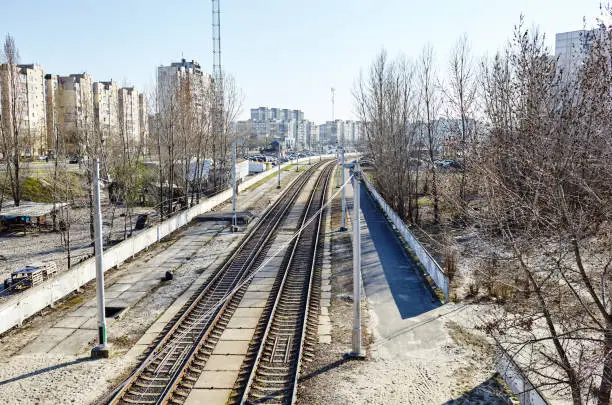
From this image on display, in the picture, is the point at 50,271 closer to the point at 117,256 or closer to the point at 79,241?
the point at 117,256

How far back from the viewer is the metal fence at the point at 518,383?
8.99 metres

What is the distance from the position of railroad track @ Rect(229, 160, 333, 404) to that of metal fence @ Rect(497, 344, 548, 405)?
4.17 metres

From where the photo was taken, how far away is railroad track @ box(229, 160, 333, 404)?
1067 cm

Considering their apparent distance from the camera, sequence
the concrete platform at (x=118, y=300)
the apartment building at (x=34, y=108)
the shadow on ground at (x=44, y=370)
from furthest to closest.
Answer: the apartment building at (x=34, y=108)
the concrete platform at (x=118, y=300)
the shadow on ground at (x=44, y=370)

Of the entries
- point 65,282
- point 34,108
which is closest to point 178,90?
point 65,282

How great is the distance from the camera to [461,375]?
11.5 metres

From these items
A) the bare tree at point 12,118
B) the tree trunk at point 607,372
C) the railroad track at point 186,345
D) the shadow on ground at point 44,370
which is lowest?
the shadow on ground at point 44,370

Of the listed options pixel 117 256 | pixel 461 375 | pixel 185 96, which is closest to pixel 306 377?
pixel 461 375

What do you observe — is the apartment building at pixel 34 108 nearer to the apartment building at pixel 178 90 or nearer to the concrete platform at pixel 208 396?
the apartment building at pixel 178 90

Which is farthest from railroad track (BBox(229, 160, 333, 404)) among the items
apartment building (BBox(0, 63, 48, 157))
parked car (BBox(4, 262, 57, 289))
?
apartment building (BBox(0, 63, 48, 157))

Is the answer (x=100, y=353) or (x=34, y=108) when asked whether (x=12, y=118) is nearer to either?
(x=100, y=353)

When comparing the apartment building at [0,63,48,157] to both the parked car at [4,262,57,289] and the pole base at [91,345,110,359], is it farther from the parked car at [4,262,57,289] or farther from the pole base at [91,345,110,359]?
the pole base at [91,345,110,359]

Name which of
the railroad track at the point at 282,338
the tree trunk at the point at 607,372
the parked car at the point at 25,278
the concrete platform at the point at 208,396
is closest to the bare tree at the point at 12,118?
the parked car at the point at 25,278

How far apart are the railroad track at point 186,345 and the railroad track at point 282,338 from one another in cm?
111
